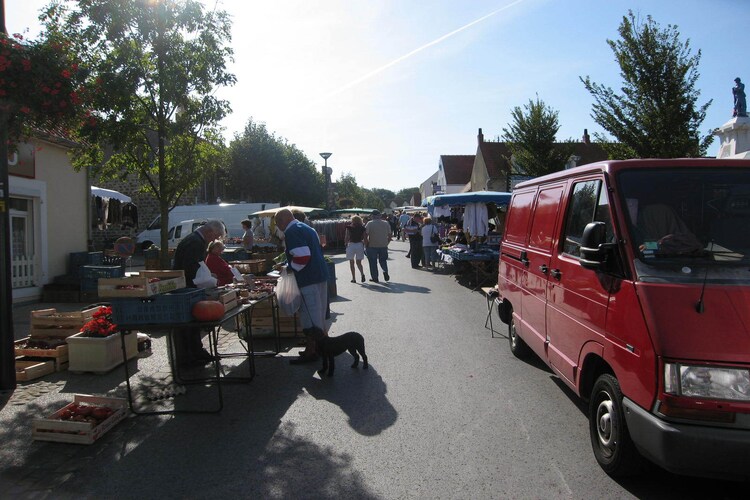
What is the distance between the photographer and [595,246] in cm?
374

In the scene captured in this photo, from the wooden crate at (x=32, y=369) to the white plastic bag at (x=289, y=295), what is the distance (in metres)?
2.82

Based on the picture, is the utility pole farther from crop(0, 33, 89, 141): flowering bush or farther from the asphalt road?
the asphalt road

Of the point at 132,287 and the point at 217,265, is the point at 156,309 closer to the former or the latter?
the point at 132,287

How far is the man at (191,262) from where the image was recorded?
6.37 meters

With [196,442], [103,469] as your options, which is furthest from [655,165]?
[103,469]

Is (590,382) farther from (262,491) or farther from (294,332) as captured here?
(294,332)

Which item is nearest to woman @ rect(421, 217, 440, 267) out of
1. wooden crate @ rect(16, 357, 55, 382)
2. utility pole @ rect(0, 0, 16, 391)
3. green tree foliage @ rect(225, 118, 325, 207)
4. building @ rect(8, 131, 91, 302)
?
building @ rect(8, 131, 91, 302)

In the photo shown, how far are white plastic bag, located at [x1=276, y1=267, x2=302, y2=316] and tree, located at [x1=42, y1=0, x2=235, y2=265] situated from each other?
4.26 metres

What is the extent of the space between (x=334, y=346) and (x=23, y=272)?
30.3 ft

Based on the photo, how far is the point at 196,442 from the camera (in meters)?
4.41

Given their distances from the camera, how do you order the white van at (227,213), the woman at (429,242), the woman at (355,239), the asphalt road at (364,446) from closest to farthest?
the asphalt road at (364,446) < the woman at (355,239) < the woman at (429,242) < the white van at (227,213)

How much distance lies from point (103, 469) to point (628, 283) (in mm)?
3892

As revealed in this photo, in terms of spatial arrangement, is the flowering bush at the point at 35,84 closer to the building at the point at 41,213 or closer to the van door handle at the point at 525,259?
Answer: the van door handle at the point at 525,259

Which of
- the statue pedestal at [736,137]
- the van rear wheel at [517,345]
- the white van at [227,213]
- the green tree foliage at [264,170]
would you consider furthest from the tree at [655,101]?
the green tree foliage at [264,170]
